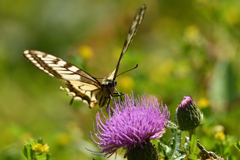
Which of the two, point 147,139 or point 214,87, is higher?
point 214,87

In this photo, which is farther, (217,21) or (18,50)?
(18,50)

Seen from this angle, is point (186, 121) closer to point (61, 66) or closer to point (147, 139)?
point (147, 139)

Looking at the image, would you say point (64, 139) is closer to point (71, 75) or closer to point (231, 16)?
point (71, 75)

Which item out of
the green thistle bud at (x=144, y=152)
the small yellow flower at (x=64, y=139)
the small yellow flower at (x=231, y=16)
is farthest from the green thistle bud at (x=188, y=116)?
the small yellow flower at (x=231, y=16)

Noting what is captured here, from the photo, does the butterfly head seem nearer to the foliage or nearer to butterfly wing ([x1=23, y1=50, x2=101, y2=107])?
butterfly wing ([x1=23, y1=50, x2=101, y2=107])

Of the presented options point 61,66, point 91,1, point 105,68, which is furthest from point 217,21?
point 91,1

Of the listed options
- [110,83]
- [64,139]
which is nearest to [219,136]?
[110,83]
